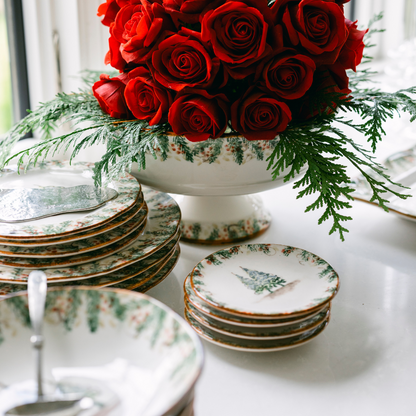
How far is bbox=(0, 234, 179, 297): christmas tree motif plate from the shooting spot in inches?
20.2

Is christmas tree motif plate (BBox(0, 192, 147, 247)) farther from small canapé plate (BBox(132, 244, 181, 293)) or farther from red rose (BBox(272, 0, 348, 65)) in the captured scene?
red rose (BBox(272, 0, 348, 65))

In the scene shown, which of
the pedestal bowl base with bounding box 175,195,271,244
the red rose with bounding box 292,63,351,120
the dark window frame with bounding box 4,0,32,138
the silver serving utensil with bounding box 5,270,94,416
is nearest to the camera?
the silver serving utensil with bounding box 5,270,94,416

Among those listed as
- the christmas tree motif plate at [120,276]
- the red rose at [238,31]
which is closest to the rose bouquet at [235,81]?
the red rose at [238,31]

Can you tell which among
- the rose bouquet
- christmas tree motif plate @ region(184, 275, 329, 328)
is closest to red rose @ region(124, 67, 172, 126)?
the rose bouquet

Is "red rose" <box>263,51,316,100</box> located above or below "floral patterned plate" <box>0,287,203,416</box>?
above

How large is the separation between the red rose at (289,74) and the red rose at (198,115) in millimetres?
Result: 56

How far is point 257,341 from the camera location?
1.58 feet

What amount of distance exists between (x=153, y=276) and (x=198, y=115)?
0.18 meters

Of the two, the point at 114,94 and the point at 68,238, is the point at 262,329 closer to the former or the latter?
the point at 68,238

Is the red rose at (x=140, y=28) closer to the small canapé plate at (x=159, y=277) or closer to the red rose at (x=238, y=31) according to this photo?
the red rose at (x=238, y=31)

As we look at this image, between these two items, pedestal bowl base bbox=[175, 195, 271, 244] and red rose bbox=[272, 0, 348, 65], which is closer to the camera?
red rose bbox=[272, 0, 348, 65]

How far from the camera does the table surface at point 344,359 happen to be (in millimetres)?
436

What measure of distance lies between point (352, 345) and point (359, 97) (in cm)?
32

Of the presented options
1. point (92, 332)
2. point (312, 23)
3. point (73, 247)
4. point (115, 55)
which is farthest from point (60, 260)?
point (312, 23)
